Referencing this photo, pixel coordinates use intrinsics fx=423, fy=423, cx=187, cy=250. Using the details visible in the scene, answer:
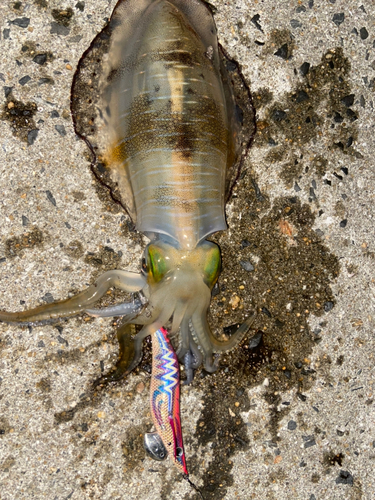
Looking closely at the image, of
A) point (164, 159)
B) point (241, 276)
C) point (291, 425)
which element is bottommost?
point (291, 425)

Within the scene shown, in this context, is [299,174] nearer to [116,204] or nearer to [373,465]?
[116,204]

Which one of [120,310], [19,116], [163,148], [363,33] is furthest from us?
[363,33]

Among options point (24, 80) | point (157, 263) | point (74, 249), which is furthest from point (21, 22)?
point (157, 263)

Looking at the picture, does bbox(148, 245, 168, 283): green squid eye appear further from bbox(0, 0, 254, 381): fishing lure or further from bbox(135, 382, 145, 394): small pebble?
bbox(135, 382, 145, 394): small pebble

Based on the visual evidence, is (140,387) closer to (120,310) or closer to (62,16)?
(120,310)

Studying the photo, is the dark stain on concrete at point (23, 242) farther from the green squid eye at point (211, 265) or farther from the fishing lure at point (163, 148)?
the green squid eye at point (211, 265)

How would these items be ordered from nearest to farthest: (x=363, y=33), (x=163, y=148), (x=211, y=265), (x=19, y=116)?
(x=163, y=148)
(x=211, y=265)
(x=19, y=116)
(x=363, y=33)

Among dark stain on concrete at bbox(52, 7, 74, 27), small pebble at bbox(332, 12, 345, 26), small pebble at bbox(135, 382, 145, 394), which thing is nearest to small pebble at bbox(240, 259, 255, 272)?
small pebble at bbox(135, 382, 145, 394)
